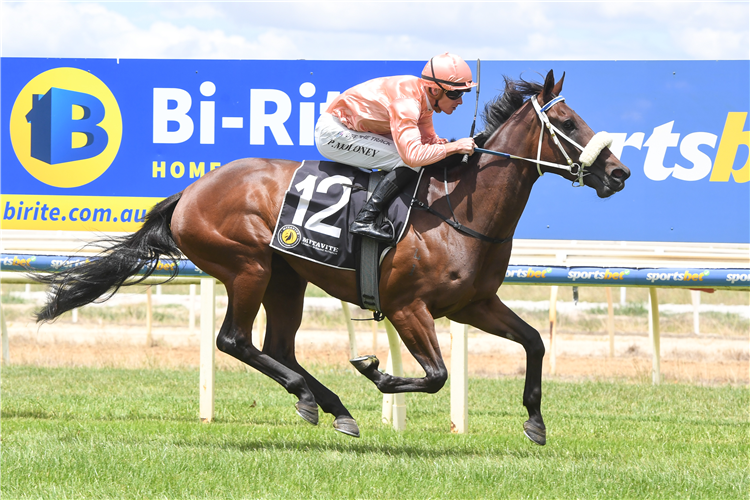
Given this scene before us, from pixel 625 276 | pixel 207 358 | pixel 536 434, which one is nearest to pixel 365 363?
pixel 536 434

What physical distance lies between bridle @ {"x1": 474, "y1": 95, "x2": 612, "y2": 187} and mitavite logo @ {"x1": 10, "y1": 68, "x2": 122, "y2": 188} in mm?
4430

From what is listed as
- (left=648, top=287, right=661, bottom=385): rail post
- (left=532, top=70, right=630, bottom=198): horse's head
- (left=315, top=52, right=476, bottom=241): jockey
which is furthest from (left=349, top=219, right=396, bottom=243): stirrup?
(left=648, top=287, right=661, bottom=385): rail post

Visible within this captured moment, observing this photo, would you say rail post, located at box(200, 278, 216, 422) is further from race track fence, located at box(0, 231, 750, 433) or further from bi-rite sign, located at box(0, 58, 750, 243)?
bi-rite sign, located at box(0, 58, 750, 243)

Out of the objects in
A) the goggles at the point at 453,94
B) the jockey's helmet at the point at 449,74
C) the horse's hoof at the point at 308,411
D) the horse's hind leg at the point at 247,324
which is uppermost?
the jockey's helmet at the point at 449,74

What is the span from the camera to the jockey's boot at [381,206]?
4844mm

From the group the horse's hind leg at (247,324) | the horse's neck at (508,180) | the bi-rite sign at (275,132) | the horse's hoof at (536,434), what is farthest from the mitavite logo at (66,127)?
the horse's hoof at (536,434)

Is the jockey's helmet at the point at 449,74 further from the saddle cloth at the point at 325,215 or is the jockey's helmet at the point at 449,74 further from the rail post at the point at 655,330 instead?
the rail post at the point at 655,330

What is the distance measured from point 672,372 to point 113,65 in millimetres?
6929

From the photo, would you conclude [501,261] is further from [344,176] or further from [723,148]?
[723,148]

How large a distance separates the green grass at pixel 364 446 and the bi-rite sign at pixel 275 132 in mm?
1536

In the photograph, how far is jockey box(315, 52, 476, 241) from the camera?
4832 mm

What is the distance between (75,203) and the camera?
8055 millimetres

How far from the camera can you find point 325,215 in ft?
16.6

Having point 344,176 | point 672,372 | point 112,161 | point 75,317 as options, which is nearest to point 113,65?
point 112,161
